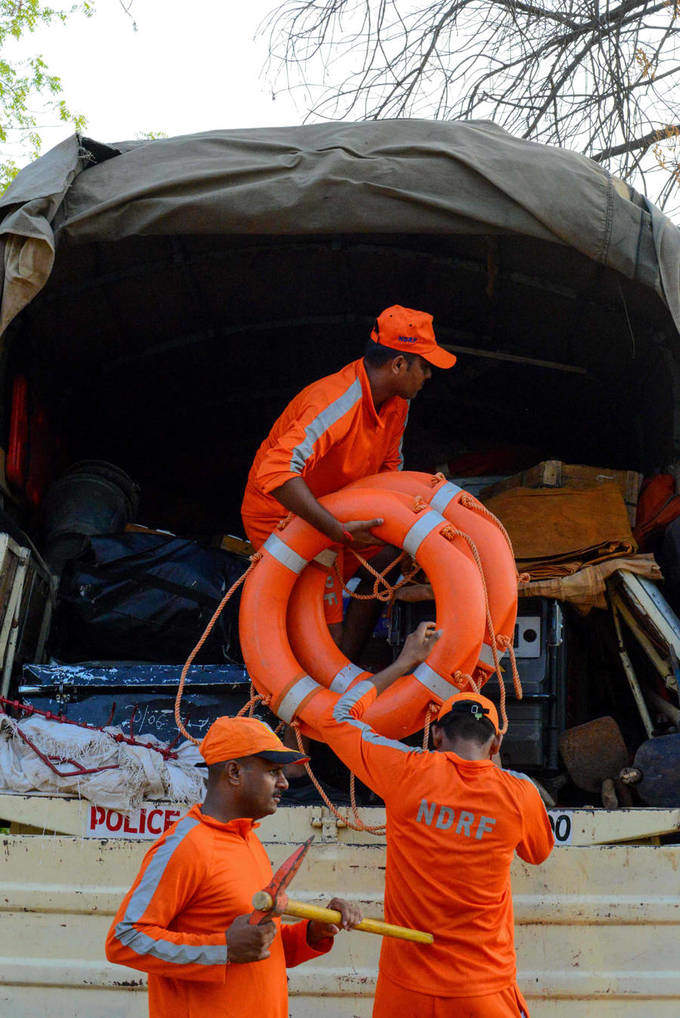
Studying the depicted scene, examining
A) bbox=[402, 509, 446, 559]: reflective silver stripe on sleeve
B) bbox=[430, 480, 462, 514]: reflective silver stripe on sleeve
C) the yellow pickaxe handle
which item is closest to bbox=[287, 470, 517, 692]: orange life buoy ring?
bbox=[430, 480, 462, 514]: reflective silver stripe on sleeve

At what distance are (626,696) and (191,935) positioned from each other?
9.54 ft

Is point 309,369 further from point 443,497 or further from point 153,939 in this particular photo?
point 153,939

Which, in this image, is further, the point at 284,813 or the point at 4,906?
the point at 284,813

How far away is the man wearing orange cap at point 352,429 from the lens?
3705 millimetres

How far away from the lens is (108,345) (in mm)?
5234

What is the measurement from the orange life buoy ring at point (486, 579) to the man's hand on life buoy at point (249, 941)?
154 centimetres

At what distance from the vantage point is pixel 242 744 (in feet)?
7.41

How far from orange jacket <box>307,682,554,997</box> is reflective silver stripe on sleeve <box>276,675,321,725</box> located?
0.85 m

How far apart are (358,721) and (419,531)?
81cm

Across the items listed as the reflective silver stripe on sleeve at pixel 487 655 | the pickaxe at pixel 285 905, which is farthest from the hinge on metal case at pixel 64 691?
the pickaxe at pixel 285 905

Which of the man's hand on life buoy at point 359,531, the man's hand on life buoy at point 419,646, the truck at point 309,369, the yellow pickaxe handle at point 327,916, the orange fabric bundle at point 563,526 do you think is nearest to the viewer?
the yellow pickaxe handle at point 327,916

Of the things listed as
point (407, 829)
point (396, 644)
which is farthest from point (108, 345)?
point (407, 829)

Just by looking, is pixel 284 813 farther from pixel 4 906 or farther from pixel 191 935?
pixel 191 935

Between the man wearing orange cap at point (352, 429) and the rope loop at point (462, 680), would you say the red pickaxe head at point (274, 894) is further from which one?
the man wearing orange cap at point (352, 429)
